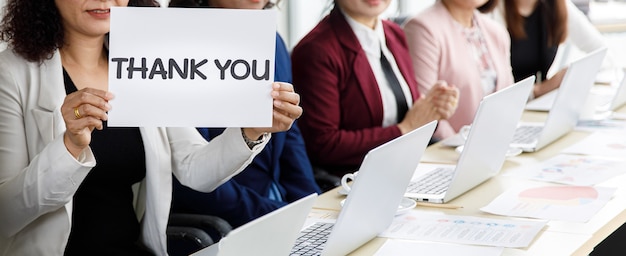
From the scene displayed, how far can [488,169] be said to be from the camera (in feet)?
7.91

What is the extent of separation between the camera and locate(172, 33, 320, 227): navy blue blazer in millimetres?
2527

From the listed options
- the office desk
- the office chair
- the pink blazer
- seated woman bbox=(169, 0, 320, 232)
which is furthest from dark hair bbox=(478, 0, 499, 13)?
the office chair

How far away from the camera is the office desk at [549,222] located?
1.88 meters

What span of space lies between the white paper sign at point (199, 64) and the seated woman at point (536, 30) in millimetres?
2458

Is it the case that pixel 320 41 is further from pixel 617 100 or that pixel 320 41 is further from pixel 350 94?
pixel 617 100

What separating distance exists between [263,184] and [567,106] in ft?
3.20

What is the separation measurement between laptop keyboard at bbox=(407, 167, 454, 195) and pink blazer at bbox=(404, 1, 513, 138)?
852mm

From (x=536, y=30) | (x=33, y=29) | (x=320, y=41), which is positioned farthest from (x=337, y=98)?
(x=536, y=30)

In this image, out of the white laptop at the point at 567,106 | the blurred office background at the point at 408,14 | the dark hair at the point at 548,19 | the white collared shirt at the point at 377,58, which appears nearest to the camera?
the white laptop at the point at 567,106

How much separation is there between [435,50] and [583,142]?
76 cm

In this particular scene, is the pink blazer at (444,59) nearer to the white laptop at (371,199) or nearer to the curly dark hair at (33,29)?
the white laptop at (371,199)

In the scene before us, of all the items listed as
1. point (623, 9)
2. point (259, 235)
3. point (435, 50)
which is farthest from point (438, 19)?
point (623, 9)

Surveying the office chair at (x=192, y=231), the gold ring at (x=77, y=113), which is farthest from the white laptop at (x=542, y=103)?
the gold ring at (x=77, y=113)

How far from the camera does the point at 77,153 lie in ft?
5.99
